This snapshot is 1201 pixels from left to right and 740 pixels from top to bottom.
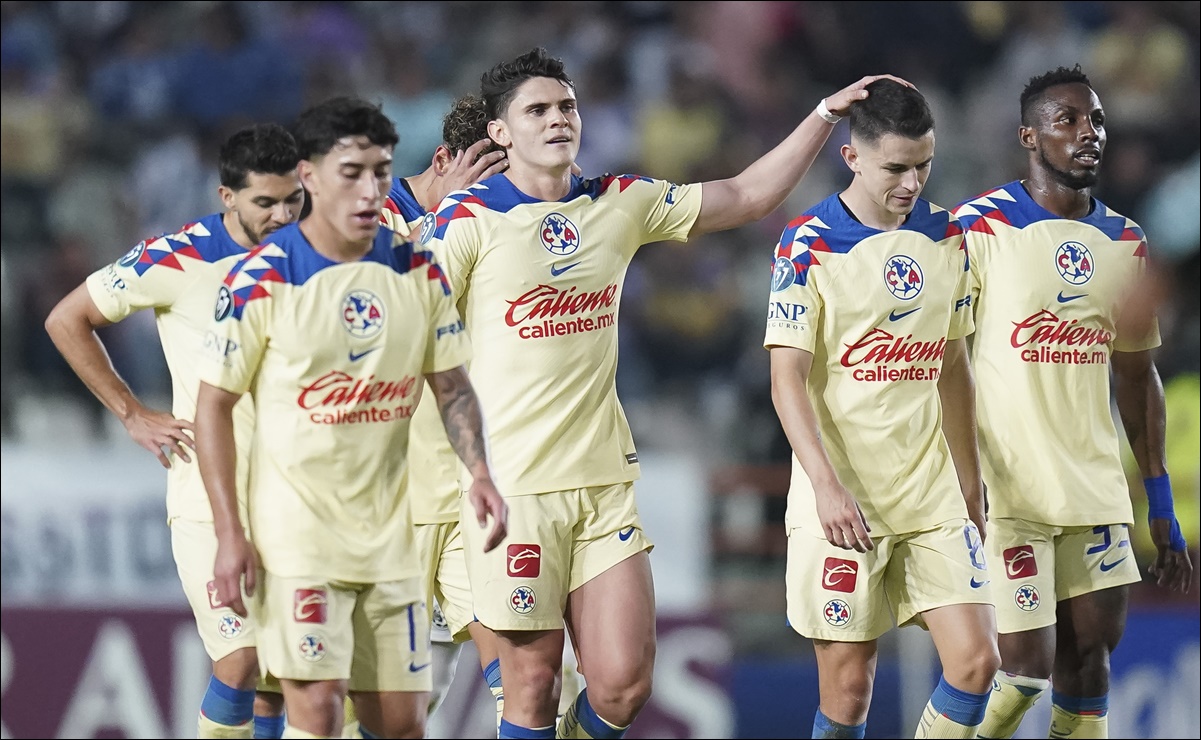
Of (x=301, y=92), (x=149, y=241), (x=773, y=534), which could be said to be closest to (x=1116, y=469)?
(x=773, y=534)

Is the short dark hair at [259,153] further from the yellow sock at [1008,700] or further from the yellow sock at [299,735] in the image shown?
the yellow sock at [1008,700]

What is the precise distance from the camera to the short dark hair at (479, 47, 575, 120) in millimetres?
5285

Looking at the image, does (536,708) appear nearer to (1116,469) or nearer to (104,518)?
(1116,469)

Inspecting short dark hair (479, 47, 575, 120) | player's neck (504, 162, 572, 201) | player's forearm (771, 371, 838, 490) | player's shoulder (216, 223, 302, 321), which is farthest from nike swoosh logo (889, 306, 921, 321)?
player's shoulder (216, 223, 302, 321)

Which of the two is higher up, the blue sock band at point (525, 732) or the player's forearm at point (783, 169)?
the player's forearm at point (783, 169)

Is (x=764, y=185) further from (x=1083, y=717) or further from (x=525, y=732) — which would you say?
(x=1083, y=717)

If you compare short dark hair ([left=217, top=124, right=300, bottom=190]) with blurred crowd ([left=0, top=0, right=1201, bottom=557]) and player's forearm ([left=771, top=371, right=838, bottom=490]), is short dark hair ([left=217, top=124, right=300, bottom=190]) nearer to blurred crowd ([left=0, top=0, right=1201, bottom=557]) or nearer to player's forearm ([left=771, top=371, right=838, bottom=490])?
player's forearm ([left=771, top=371, right=838, bottom=490])

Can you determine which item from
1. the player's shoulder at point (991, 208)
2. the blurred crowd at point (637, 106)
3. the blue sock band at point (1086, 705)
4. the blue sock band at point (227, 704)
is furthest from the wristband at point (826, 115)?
the blurred crowd at point (637, 106)

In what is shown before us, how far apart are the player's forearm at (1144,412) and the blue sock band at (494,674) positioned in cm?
253

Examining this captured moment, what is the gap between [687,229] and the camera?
5.53 metres

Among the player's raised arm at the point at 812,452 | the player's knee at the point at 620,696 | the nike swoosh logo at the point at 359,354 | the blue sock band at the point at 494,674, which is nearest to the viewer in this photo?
the nike swoosh logo at the point at 359,354

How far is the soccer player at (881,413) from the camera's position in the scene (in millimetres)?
5176

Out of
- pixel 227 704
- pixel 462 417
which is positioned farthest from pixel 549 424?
pixel 227 704

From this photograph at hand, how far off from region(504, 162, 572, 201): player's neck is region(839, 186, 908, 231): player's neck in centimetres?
99
